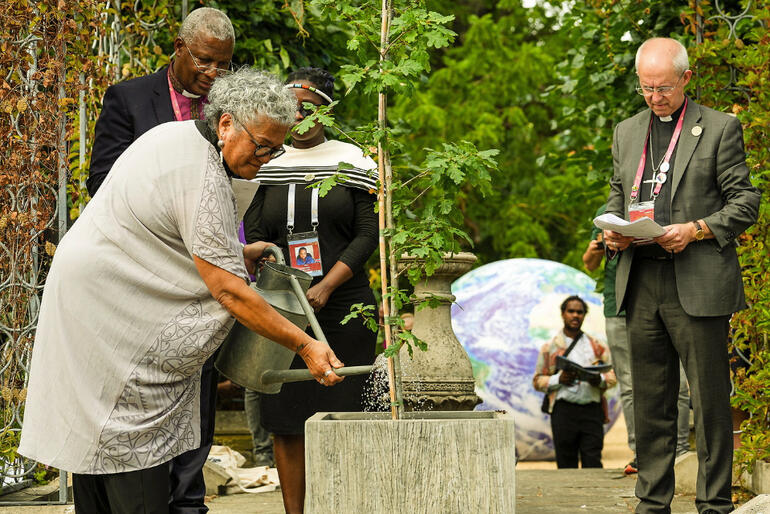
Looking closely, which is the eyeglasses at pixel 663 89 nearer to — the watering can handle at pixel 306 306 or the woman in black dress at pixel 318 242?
the woman in black dress at pixel 318 242

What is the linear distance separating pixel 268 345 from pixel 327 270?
136 cm

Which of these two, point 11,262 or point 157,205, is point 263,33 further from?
point 157,205

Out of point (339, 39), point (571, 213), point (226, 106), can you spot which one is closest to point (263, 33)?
point (339, 39)

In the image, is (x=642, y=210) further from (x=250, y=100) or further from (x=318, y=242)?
(x=250, y=100)

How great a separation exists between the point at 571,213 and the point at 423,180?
542 inches

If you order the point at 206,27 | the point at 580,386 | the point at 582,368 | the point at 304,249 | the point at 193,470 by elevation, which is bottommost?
the point at 580,386

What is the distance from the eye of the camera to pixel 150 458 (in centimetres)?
321

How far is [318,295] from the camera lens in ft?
15.3

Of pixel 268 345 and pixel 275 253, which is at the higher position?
pixel 275 253

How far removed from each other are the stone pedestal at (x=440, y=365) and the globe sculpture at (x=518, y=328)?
480 centimetres

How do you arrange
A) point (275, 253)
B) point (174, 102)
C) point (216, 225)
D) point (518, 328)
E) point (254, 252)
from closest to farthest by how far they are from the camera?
1. point (216, 225)
2. point (275, 253)
3. point (254, 252)
4. point (174, 102)
5. point (518, 328)

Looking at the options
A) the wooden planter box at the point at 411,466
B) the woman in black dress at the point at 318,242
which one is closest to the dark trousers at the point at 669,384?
the woman in black dress at the point at 318,242

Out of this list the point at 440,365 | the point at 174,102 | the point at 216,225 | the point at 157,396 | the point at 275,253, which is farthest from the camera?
the point at 440,365

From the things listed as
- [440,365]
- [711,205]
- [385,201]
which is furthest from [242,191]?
[440,365]
